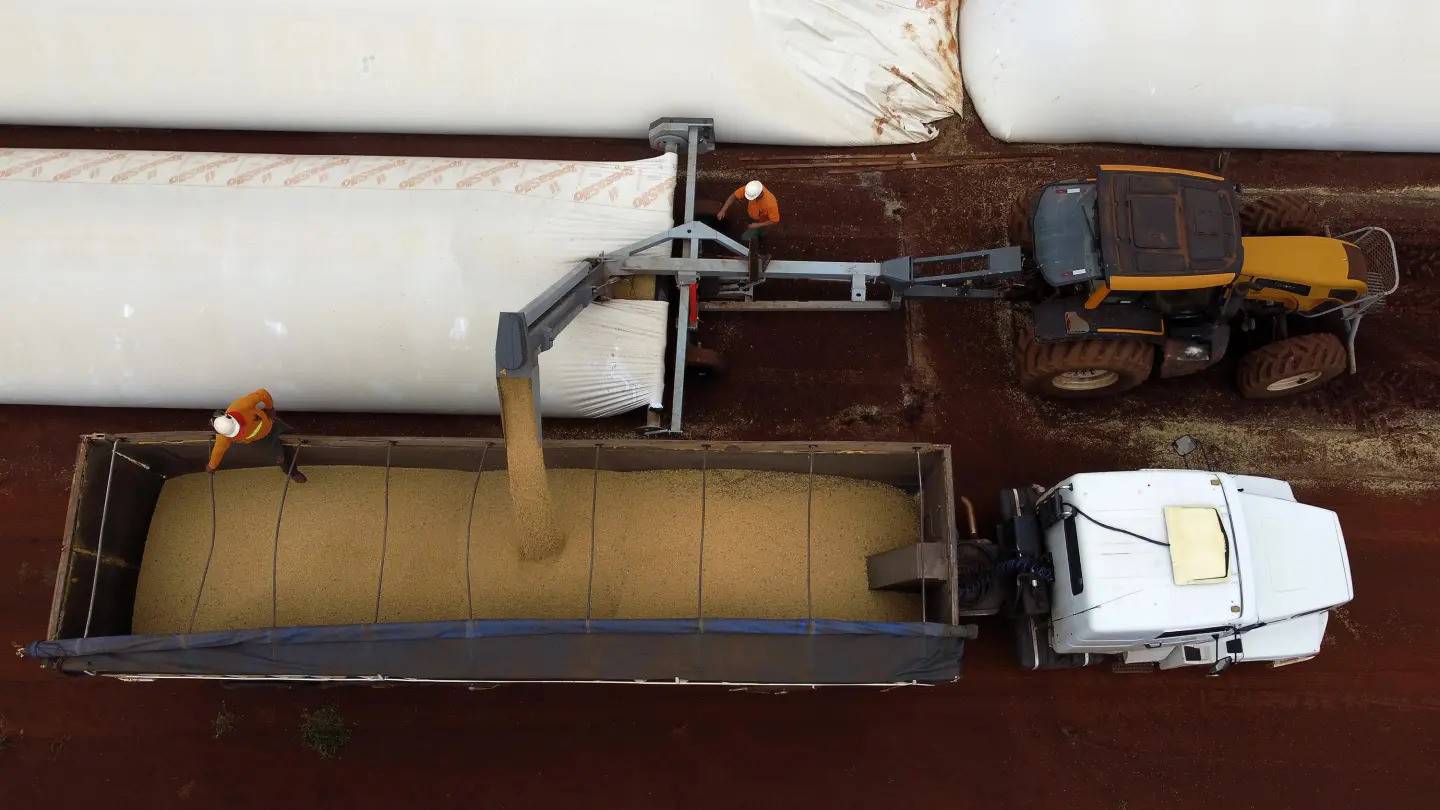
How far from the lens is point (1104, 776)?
669cm

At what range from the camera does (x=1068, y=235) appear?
20.7 ft

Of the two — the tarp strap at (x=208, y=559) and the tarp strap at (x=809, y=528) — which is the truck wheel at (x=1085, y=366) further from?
the tarp strap at (x=208, y=559)

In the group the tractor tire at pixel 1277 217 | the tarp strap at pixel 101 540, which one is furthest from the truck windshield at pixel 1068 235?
the tarp strap at pixel 101 540

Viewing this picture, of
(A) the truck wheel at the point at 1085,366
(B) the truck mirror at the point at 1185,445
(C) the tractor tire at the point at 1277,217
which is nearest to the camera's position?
(A) the truck wheel at the point at 1085,366

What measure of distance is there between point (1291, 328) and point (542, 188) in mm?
6850

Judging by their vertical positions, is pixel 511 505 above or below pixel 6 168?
below

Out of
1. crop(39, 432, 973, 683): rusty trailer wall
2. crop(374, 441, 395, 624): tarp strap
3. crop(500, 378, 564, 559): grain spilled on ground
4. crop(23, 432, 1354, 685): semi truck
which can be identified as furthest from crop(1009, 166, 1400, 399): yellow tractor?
crop(374, 441, 395, 624): tarp strap

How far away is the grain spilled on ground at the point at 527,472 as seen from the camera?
5511 millimetres

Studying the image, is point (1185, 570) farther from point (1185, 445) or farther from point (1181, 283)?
point (1181, 283)

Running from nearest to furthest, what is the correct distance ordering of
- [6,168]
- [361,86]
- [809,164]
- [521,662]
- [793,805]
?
[521,662] → [793,805] → [6,168] → [361,86] → [809,164]

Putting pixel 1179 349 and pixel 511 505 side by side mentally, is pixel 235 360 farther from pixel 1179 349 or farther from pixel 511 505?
pixel 1179 349

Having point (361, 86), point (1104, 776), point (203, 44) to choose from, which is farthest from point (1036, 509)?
point (203, 44)

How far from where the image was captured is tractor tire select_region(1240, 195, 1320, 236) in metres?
7.09

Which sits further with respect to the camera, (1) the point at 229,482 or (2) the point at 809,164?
(2) the point at 809,164
